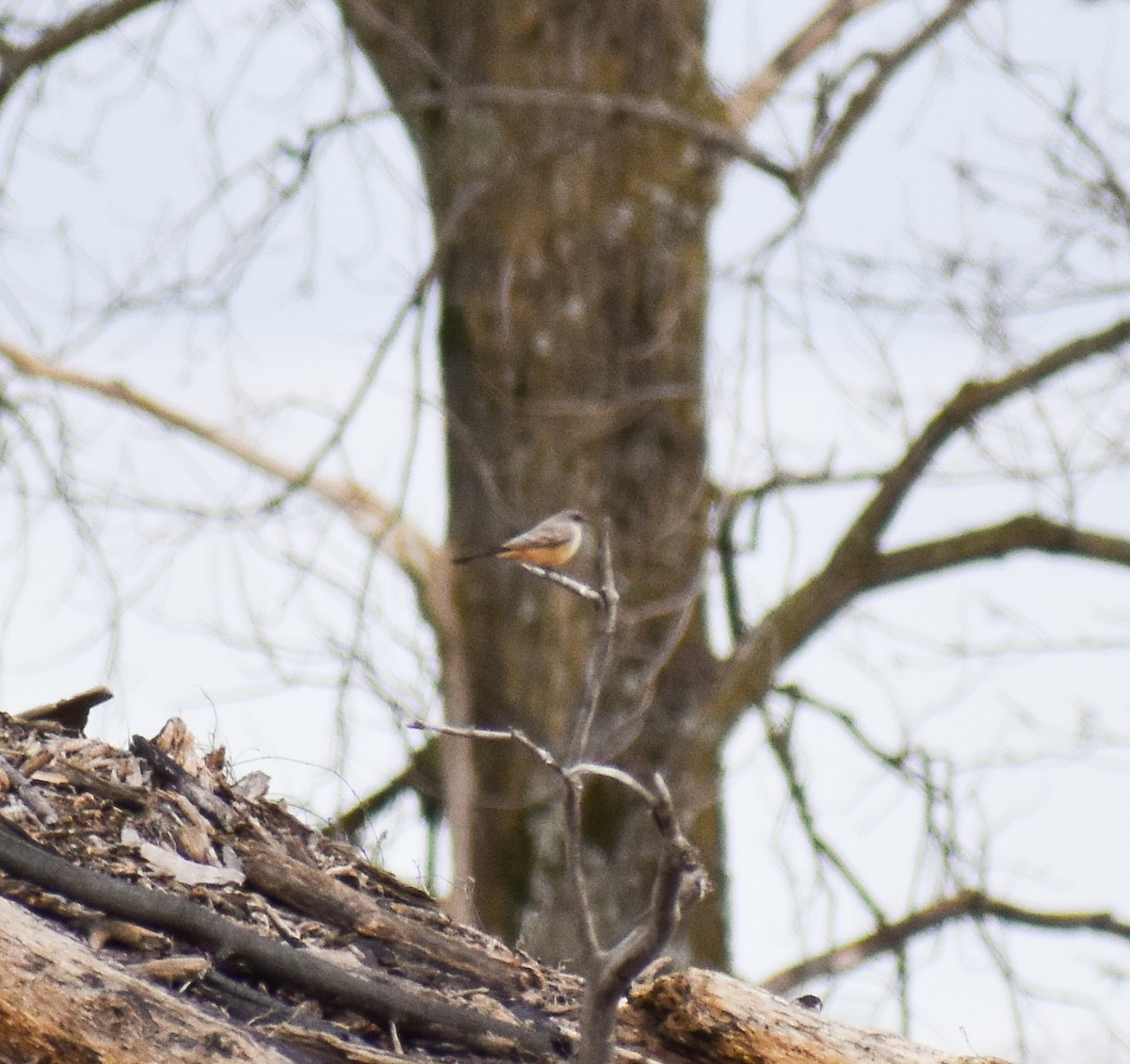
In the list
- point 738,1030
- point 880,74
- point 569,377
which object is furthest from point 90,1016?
point 880,74

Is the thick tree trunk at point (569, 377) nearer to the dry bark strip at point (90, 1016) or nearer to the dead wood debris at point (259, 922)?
the dead wood debris at point (259, 922)

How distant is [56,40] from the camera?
7.67m

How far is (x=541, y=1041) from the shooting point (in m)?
3.34

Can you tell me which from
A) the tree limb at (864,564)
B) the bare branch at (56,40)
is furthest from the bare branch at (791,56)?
the bare branch at (56,40)

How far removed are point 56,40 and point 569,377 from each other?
120 inches

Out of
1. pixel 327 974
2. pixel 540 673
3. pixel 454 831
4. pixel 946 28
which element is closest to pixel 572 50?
pixel 946 28

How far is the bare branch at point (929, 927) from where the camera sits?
790 centimetres

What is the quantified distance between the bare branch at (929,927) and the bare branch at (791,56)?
4361mm

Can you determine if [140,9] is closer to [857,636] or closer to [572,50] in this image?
[572,50]

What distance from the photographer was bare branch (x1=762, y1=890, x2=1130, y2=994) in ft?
25.9

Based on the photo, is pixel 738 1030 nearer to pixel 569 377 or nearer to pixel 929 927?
pixel 929 927

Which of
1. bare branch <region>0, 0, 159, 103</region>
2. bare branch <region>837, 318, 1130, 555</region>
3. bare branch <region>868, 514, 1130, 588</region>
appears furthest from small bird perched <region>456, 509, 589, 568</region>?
bare branch <region>0, 0, 159, 103</region>

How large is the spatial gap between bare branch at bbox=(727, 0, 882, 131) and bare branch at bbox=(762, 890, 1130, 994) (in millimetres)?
4361

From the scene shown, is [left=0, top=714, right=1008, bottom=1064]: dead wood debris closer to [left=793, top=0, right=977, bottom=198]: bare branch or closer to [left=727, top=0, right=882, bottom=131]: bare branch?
[left=793, top=0, right=977, bottom=198]: bare branch
